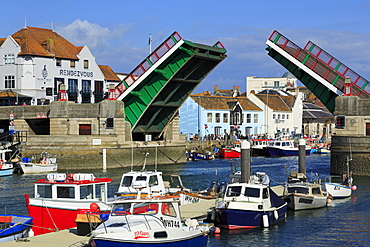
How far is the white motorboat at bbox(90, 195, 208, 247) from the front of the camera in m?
15.1

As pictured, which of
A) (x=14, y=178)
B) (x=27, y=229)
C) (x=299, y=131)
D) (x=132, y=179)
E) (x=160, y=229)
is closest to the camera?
(x=160, y=229)

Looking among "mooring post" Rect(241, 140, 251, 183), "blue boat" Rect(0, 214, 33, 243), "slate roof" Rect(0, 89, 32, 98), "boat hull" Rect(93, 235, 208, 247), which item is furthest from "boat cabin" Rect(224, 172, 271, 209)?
"slate roof" Rect(0, 89, 32, 98)

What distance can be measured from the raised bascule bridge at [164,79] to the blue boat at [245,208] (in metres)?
20.0

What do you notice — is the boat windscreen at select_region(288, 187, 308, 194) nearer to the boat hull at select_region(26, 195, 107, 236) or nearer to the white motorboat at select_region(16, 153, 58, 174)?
the boat hull at select_region(26, 195, 107, 236)

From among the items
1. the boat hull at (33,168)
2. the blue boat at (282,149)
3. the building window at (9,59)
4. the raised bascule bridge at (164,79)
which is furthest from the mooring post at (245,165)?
the blue boat at (282,149)

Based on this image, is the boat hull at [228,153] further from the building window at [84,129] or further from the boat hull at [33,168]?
the boat hull at [33,168]

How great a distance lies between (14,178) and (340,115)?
2156 centimetres

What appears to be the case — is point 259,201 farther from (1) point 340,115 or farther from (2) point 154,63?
(2) point 154,63

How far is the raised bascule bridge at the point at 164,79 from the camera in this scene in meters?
42.4

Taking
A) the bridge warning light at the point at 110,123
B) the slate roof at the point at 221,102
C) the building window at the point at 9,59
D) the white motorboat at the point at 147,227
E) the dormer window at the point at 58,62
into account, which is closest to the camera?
the white motorboat at the point at 147,227

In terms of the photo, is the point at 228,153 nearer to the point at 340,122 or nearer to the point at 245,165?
the point at 340,122

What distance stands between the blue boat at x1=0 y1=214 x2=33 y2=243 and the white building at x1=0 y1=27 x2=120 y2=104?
36.0 m

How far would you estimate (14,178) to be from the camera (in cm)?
3934

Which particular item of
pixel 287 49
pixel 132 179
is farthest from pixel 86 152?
pixel 132 179
